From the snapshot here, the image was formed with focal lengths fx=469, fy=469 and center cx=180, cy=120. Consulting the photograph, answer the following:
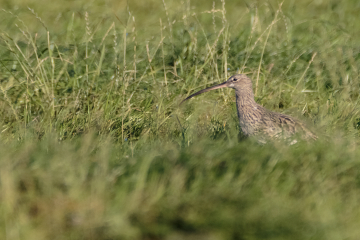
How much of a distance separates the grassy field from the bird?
16 cm

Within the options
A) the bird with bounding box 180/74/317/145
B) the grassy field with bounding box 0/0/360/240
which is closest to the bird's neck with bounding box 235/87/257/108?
the bird with bounding box 180/74/317/145

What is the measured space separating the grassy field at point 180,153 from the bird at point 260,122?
0.51ft

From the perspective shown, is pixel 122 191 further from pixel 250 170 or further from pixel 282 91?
pixel 282 91

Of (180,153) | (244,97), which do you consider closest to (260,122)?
(244,97)

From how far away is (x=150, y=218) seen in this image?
265 centimetres

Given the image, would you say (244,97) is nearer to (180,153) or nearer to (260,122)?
(260,122)

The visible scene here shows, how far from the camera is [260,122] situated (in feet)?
13.7

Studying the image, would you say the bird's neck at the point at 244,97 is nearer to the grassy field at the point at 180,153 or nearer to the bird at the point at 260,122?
the bird at the point at 260,122

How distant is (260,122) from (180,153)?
1.18 metres

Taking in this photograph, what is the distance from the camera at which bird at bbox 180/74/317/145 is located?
3900mm

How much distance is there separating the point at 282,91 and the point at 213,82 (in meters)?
0.76

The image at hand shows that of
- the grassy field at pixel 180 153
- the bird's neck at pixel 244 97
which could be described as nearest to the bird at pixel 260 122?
the bird's neck at pixel 244 97

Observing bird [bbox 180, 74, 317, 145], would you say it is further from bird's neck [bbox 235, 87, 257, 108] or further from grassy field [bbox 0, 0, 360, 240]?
grassy field [bbox 0, 0, 360, 240]

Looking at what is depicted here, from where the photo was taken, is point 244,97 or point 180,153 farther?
point 244,97
